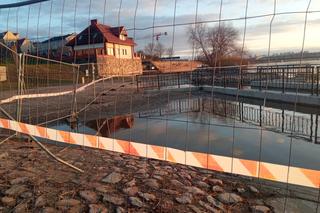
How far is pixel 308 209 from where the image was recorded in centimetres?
395

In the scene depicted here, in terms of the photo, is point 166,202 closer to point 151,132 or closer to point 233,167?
point 233,167

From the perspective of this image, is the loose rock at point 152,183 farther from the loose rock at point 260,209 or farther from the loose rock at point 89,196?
the loose rock at point 260,209

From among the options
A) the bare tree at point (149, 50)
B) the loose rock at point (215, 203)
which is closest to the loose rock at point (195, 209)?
the loose rock at point (215, 203)

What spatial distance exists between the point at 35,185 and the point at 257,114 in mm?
9533

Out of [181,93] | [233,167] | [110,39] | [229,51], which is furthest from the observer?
[181,93]

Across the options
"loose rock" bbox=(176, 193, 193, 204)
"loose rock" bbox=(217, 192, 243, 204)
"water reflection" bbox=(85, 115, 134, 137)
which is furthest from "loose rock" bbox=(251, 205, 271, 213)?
"water reflection" bbox=(85, 115, 134, 137)

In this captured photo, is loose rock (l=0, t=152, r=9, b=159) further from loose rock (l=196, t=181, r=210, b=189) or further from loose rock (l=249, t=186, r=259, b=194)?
loose rock (l=249, t=186, r=259, b=194)

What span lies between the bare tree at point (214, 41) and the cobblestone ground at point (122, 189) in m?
1.86

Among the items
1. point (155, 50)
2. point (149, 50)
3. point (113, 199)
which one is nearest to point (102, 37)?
point (149, 50)

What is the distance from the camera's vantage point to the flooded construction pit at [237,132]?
6.59 meters

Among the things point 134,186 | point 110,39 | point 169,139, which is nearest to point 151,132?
point 169,139

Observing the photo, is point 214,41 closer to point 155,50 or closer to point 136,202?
point 155,50

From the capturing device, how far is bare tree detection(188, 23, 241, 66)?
4012 millimetres

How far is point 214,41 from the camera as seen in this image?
14.2ft
